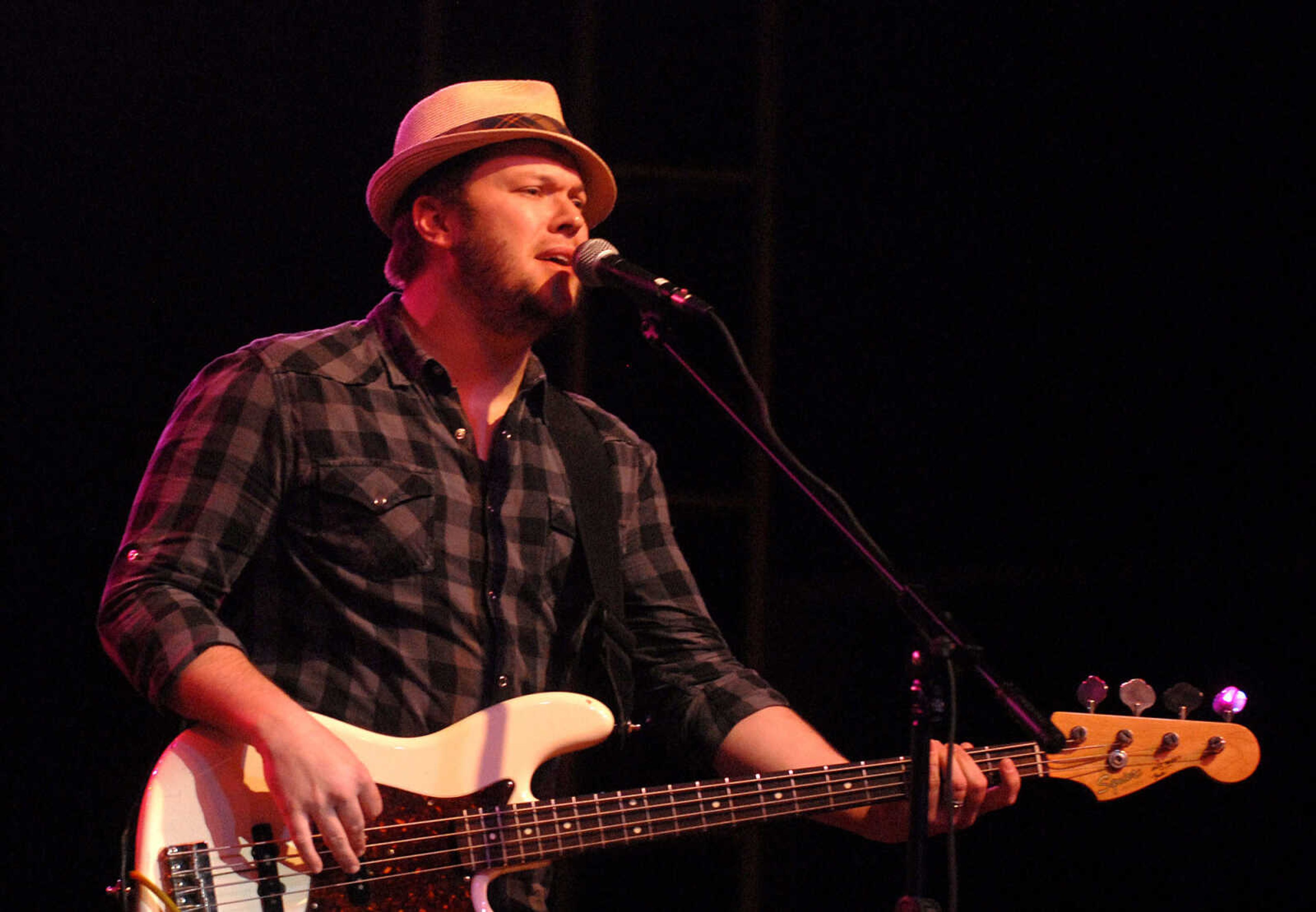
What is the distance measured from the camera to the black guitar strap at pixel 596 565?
2.64m

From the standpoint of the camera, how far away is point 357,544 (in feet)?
7.88

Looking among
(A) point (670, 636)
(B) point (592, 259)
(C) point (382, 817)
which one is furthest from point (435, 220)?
(C) point (382, 817)

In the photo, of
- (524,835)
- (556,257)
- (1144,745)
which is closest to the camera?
(524,835)

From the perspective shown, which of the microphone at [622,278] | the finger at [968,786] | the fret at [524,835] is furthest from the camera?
the finger at [968,786]

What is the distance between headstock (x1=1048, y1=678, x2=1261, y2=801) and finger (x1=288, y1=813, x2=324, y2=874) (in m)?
1.43

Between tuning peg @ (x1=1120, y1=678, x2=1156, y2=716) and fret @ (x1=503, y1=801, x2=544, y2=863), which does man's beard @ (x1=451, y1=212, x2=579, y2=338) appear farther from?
tuning peg @ (x1=1120, y1=678, x2=1156, y2=716)

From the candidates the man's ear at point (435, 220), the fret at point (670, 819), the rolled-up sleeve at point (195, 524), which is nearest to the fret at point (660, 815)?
the fret at point (670, 819)

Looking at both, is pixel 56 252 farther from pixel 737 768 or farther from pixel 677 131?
pixel 737 768

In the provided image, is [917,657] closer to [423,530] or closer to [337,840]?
[337,840]

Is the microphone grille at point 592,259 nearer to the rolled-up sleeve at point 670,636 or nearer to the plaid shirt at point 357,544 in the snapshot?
the plaid shirt at point 357,544

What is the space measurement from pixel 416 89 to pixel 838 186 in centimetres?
131

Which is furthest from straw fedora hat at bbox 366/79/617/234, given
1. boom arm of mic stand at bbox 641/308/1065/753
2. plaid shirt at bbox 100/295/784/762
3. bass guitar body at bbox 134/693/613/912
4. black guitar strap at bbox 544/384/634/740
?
bass guitar body at bbox 134/693/613/912

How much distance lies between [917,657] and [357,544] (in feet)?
3.67

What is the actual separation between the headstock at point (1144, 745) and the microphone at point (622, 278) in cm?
113
